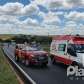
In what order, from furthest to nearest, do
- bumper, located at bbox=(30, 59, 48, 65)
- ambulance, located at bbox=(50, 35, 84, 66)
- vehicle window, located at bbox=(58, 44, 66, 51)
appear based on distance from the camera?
bumper, located at bbox=(30, 59, 48, 65), vehicle window, located at bbox=(58, 44, 66, 51), ambulance, located at bbox=(50, 35, 84, 66)

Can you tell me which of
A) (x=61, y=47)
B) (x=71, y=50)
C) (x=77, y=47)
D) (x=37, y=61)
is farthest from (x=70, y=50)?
(x=37, y=61)

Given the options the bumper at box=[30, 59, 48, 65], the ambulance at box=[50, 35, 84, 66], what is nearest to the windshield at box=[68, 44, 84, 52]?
the ambulance at box=[50, 35, 84, 66]

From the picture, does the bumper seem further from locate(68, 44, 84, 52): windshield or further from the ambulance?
locate(68, 44, 84, 52): windshield

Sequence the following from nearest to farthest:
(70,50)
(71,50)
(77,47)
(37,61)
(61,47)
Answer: (71,50) < (70,50) < (77,47) < (61,47) < (37,61)

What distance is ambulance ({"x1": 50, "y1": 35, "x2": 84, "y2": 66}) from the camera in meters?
20.9

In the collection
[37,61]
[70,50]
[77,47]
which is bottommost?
[37,61]

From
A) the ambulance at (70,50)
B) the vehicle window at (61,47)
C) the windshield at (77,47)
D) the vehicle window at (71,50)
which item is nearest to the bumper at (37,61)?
the ambulance at (70,50)

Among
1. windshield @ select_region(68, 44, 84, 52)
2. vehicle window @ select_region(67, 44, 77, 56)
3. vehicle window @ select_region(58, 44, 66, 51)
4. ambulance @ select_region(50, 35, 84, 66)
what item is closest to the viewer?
ambulance @ select_region(50, 35, 84, 66)

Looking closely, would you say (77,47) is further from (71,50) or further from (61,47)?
(61,47)

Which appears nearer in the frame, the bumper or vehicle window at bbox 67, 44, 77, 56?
vehicle window at bbox 67, 44, 77, 56

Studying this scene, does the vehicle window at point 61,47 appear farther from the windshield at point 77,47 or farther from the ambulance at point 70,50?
the windshield at point 77,47

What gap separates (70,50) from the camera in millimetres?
21969

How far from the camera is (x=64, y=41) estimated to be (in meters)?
23.7

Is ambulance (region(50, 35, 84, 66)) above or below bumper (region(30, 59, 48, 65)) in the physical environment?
above
